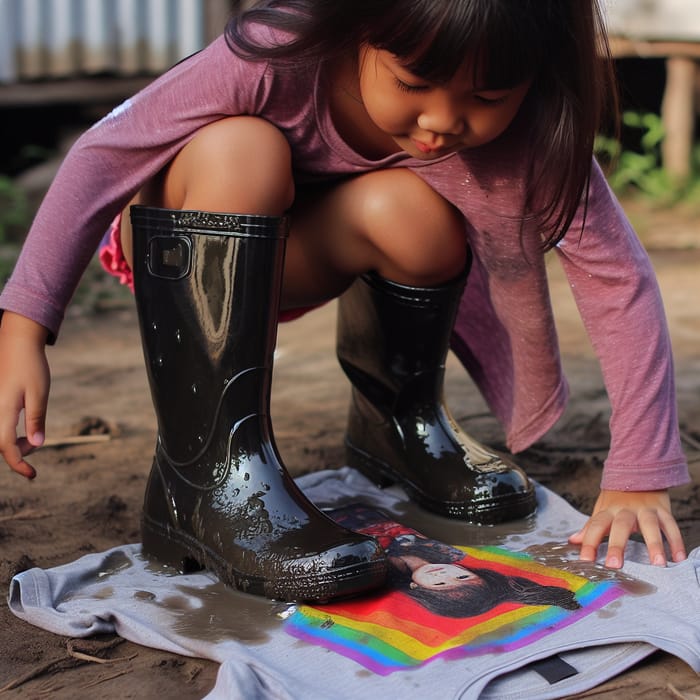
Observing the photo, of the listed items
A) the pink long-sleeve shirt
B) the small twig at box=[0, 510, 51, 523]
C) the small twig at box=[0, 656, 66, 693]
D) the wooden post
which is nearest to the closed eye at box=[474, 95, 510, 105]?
the pink long-sleeve shirt

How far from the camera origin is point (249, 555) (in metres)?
1.35

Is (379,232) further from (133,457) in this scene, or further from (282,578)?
(133,457)

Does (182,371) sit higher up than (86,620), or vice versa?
(182,371)

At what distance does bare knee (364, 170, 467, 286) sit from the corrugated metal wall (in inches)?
145

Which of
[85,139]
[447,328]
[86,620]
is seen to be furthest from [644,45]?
[86,620]

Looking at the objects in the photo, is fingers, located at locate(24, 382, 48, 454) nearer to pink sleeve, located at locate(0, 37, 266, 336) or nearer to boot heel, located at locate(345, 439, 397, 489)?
pink sleeve, located at locate(0, 37, 266, 336)

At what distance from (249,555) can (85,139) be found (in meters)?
0.61

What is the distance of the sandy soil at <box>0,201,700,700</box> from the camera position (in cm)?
120

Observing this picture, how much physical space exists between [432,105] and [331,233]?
42 cm

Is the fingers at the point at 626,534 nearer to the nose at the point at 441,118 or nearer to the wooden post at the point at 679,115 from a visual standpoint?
the nose at the point at 441,118

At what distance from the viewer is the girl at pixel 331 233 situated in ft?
4.28

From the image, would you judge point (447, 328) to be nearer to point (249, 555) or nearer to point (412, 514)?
point (412, 514)

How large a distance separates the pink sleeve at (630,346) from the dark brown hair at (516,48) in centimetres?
5

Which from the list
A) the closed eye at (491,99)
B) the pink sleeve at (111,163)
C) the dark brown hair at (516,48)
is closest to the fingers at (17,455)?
the pink sleeve at (111,163)
